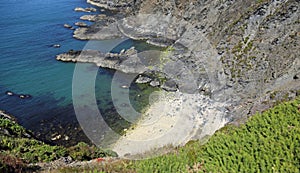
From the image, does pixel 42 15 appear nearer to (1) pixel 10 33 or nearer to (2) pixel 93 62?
(1) pixel 10 33

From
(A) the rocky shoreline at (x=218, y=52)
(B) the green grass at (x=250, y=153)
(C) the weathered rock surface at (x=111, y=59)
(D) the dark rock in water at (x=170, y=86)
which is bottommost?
(C) the weathered rock surface at (x=111, y=59)

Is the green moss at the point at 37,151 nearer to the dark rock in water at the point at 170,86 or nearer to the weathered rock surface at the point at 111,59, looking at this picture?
the dark rock in water at the point at 170,86

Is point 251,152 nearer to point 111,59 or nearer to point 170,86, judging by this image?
point 170,86

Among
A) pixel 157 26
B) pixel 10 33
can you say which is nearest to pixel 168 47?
pixel 157 26

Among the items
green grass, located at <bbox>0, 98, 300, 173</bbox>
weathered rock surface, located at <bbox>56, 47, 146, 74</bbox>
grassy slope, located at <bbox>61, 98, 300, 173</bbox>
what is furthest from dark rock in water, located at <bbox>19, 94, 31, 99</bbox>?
grassy slope, located at <bbox>61, 98, 300, 173</bbox>

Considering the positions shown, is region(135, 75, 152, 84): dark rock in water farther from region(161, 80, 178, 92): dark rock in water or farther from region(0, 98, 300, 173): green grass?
region(0, 98, 300, 173): green grass

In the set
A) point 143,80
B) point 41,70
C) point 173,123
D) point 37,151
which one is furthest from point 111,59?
point 37,151

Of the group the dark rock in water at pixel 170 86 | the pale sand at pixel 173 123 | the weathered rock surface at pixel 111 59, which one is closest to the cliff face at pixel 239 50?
the dark rock in water at pixel 170 86
